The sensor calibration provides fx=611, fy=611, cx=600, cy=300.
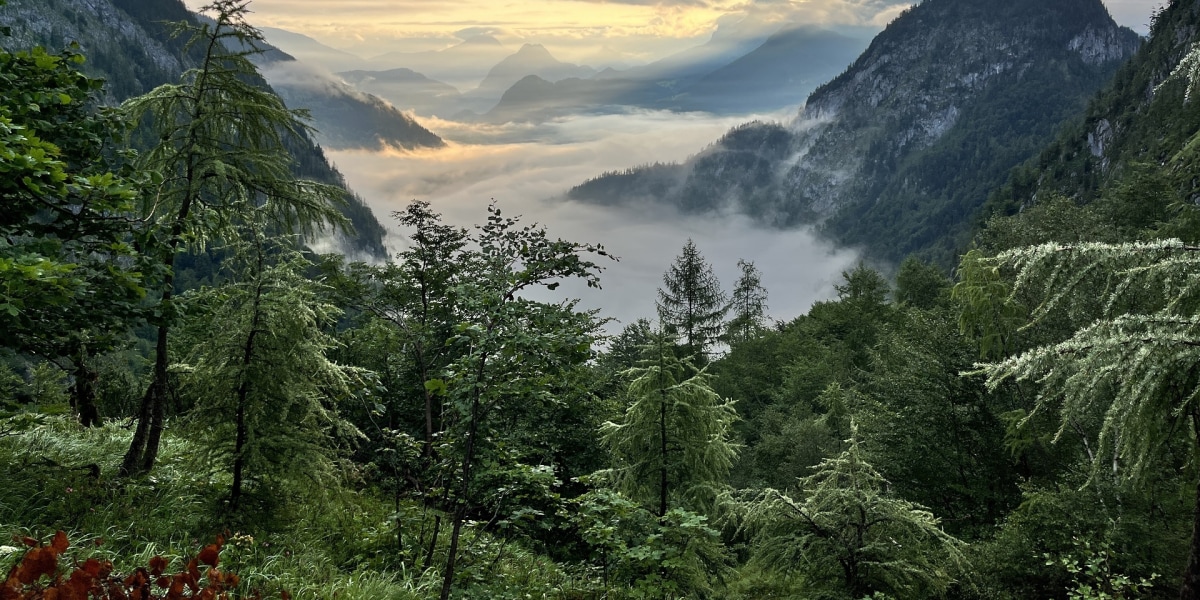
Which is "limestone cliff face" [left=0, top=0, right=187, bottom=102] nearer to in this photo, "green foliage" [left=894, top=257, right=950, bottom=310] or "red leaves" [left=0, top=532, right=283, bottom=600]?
"green foliage" [left=894, top=257, right=950, bottom=310]

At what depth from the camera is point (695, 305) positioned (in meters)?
43.9

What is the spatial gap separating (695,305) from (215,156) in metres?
37.9

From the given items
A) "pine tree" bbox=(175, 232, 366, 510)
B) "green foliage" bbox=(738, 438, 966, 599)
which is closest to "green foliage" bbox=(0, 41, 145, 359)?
"pine tree" bbox=(175, 232, 366, 510)

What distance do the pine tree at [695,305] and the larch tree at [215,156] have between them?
1386 inches

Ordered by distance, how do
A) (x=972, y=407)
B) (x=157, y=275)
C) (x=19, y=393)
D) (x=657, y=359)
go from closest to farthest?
(x=157, y=275), (x=19, y=393), (x=657, y=359), (x=972, y=407)

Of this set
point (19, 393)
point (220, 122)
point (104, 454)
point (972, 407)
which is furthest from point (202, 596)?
point (972, 407)

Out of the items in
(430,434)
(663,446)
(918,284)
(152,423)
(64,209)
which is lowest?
(918,284)

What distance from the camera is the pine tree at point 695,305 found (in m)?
43.4

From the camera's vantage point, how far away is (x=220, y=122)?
852 centimetres

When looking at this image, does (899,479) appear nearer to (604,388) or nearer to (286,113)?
(604,388)

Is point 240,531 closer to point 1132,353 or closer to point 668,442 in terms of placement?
point 668,442

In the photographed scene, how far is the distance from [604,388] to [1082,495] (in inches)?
530

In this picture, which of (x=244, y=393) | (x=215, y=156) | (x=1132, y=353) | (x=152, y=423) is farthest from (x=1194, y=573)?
(x=152, y=423)

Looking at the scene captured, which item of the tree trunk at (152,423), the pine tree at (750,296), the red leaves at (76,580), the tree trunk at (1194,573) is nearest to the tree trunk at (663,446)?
the tree trunk at (1194,573)
